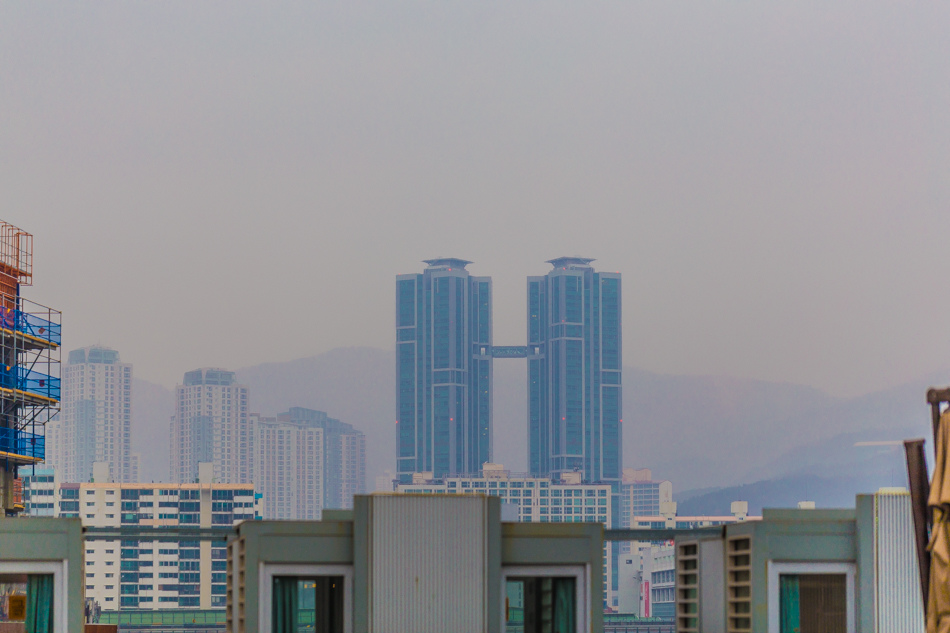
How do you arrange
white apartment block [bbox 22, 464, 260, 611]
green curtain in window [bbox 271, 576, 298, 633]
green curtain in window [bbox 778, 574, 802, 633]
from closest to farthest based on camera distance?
green curtain in window [bbox 271, 576, 298, 633], green curtain in window [bbox 778, 574, 802, 633], white apartment block [bbox 22, 464, 260, 611]

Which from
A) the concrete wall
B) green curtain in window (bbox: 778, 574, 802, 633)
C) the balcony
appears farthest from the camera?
the balcony

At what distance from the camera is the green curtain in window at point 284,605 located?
95.7 feet

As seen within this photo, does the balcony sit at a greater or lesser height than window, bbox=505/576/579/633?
greater

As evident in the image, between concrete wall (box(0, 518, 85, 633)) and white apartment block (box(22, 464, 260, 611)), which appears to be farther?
white apartment block (box(22, 464, 260, 611))

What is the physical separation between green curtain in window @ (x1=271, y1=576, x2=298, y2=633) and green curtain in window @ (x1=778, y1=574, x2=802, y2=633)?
10.4 meters

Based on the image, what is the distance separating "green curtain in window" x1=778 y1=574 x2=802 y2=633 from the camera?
29453mm

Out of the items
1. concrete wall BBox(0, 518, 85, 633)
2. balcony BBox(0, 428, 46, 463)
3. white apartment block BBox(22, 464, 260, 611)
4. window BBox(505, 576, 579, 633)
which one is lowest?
white apartment block BBox(22, 464, 260, 611)

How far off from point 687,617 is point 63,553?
1451cm

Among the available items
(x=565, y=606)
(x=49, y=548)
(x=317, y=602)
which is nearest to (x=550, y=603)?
(x=565, y=606)

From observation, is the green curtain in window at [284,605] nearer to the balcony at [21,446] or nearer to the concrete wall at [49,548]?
the concrete wall at [49,548]

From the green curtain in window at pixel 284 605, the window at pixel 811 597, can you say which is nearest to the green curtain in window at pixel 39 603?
the green curtain in window at pixel 284 605

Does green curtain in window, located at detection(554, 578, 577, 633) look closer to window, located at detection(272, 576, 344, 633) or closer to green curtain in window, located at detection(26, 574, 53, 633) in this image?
window, located at detection(272, 576, 344, 633)

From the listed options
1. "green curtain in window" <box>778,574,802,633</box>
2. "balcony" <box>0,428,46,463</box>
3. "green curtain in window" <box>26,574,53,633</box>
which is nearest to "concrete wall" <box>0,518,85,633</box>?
"green curtain in window" <box>26,574,53,633</box>

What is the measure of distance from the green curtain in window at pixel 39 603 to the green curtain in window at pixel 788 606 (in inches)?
610
